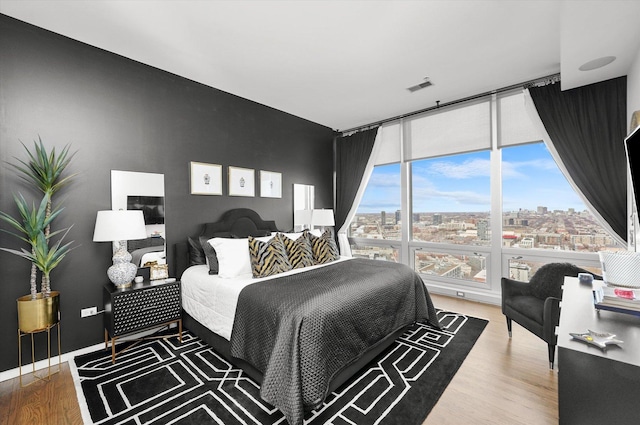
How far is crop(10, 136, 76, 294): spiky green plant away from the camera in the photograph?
2.33 meters

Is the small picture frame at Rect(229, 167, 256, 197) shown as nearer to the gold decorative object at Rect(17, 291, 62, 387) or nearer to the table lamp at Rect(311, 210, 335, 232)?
the table lamp at Rect(311, 210, 335, 232)

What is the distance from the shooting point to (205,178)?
11.8ft

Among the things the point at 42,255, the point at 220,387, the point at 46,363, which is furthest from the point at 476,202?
the point at 46,363

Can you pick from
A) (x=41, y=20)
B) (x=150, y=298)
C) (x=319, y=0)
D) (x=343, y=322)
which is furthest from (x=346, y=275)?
(x=41, y=20)

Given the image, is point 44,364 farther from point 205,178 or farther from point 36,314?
point 205,178

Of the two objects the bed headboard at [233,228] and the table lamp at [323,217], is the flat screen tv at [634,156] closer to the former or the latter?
the table lamp at [323,217]

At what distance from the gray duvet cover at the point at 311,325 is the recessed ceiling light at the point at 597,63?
2.71 meters

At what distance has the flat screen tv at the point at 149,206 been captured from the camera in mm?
2974

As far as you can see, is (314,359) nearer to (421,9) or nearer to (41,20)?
(421,9)

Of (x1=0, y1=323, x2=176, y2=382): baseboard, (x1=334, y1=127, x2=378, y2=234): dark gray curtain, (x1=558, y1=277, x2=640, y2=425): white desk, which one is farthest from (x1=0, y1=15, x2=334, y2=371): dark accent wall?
(x1=558, y1=277, x2=640, y2=425): white desk

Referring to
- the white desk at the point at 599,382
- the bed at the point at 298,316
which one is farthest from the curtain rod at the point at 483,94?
the white desk at the point at 599,382

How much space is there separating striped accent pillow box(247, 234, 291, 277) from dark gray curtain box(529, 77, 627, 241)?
347cm

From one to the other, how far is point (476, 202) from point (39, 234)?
4.98 meters

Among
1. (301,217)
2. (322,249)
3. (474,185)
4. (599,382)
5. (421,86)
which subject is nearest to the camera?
(599,382)
